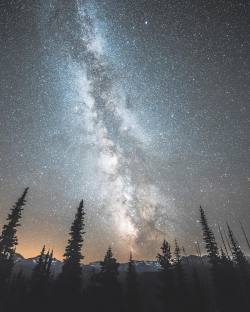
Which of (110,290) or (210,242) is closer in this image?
(110,290)

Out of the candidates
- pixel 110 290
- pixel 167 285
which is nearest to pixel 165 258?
pixel 167 285

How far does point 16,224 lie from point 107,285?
21.0m

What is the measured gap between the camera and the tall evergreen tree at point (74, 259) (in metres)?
20.8

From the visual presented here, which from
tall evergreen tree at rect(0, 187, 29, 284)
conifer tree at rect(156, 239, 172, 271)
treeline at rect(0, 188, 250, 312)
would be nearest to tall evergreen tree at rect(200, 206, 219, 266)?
treeline at rect(0, 188, 250, 312)

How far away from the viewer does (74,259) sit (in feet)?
89.6

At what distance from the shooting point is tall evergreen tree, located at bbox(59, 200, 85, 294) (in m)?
20.8

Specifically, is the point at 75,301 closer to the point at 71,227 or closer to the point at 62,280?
the point at 62,280

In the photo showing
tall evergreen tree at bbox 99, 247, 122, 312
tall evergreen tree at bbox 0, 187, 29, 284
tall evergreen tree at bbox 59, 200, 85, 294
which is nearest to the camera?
tall evergreen tree at bbox 99, 247, 122, 312

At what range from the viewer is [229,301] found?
32750mm

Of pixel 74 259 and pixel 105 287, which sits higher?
pixel 74 259

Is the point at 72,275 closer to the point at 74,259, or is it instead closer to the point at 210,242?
the point at 74,259

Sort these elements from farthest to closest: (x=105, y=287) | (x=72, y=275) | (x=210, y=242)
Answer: (x=210, y=242) < (x=72, y=275) < (x=105, y=287)

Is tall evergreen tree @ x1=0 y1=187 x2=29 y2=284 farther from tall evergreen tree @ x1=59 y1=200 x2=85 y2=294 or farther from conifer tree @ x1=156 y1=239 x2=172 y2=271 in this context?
conifer tree @ x1=156 y1=239 x2=172 y2=271

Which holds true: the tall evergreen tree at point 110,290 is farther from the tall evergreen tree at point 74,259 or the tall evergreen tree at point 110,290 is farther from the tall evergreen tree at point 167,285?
the tall evergreen tree at point 167,285
